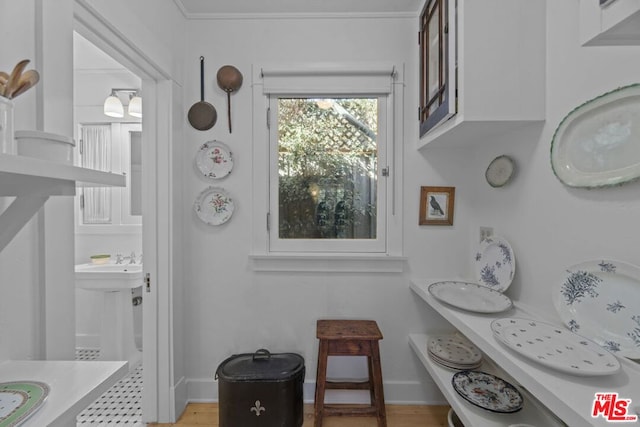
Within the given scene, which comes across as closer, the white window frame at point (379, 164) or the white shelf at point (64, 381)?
the white shelf at point (64, 381)

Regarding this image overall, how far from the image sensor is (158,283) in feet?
5.50

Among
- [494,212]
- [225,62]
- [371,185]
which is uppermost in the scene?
[225,62]

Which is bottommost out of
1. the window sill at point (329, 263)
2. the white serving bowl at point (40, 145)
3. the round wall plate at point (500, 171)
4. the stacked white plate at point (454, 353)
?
the stacked white plate at point (454, 353)

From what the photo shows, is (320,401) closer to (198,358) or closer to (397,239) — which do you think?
(198,358)

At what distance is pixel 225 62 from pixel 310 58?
1.76 feet

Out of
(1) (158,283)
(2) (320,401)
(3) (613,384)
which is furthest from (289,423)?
(3) (613,384)

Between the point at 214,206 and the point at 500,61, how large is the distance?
1.66 metres

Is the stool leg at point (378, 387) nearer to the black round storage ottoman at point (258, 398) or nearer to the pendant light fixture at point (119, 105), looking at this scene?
the black round storage ottoman at point (258, 398)

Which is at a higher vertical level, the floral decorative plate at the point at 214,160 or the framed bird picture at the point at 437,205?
the floral decorative plate at the point at 214,160

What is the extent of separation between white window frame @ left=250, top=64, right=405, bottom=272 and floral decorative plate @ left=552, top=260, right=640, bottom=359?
0.87 meters

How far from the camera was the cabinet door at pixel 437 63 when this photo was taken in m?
1.24

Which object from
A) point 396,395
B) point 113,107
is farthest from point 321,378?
point 113,107

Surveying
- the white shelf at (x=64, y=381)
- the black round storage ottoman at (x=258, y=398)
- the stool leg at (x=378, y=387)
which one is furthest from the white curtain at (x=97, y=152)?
the stool leg at (x=378, y=387)

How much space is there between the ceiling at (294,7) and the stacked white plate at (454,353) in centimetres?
199
